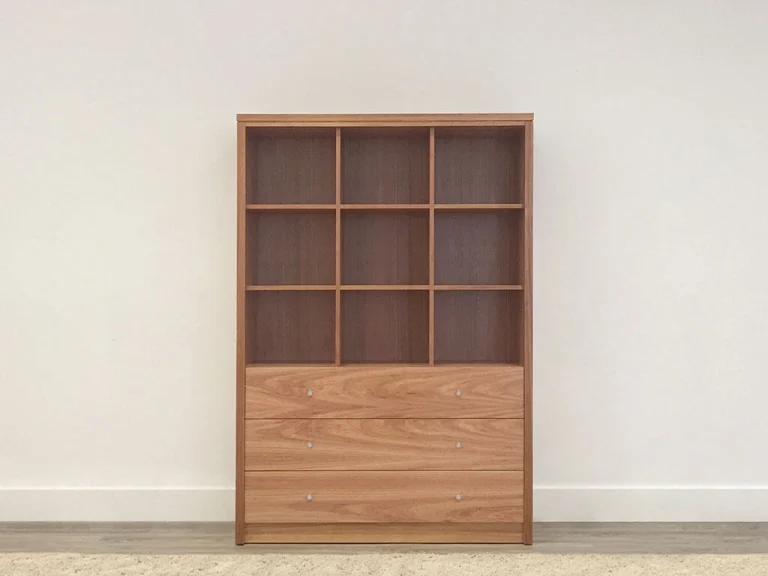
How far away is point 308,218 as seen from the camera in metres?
3.12

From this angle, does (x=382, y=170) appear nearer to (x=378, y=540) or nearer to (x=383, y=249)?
(x=383, y=249)

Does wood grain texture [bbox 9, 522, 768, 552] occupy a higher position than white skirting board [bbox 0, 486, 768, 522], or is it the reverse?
white skirting board [bbox 0, 486, 768, 522]

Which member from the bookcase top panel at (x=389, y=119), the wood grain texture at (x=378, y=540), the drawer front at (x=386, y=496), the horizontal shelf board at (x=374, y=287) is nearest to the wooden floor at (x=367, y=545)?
the wood grain texture at (x=378, y=540)

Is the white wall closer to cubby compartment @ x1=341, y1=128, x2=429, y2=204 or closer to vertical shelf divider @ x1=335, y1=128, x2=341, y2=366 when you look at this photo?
cubby compartment @ x1=341, y1=128, x2=429, y2=204

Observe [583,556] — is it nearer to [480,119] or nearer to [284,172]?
[480,119]

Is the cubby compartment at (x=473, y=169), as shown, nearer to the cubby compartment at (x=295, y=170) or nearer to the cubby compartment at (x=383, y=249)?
the cubby compartment at (x=383, y=249)

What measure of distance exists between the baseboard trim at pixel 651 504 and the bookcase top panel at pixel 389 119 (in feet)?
5.32

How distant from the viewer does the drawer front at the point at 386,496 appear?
2.81m

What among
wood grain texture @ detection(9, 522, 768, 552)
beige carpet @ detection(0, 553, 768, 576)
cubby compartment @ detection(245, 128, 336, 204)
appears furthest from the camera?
cubby compartment @ detection(245, 128, 336, 204)

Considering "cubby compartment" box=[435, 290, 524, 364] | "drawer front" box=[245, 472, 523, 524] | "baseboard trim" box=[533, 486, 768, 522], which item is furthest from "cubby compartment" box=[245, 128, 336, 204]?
"baseboard trim" box=[533, 486, 768, 522]

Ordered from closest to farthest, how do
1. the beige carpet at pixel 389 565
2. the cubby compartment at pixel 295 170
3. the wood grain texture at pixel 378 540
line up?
1. the beige carpet at pixel 389 565
2. the wood grain texture at pixel 378 540
3. the cubby compartment at pixel 295 170

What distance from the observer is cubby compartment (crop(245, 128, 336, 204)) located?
10.2 ft

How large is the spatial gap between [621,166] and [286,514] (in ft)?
6.84

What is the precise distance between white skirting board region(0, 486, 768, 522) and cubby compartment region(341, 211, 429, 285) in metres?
1.12
